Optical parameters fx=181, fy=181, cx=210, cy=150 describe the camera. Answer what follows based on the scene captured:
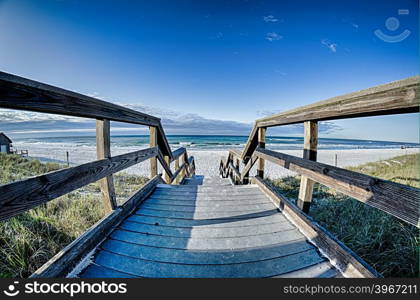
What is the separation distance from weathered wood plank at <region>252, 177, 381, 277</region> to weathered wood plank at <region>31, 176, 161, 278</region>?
175 centimetres

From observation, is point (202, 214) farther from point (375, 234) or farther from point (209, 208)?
point (375, 234)

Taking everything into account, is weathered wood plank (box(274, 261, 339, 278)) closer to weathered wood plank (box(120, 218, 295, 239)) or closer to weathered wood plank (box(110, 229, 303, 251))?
weathered wood plank (box(110, 229, 303, 251))

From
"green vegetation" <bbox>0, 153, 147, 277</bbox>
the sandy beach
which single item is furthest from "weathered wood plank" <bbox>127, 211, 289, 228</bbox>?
the sandy beach

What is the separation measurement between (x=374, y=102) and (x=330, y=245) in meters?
Result: 1.02

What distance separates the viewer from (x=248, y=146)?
3.54 meters

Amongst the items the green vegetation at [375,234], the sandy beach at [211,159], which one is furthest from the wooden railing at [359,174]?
the sandy beach at [211,159]

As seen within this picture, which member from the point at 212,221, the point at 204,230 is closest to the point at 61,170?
the point at 204,230

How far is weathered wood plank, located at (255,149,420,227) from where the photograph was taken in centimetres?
82

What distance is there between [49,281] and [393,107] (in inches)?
83.3

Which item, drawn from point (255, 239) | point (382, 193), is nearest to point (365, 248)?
point (255, 239)

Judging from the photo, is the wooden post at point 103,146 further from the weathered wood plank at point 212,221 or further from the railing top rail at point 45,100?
the weathered wood plank at point 212,221

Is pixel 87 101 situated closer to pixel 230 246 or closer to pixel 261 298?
pixel 230 246

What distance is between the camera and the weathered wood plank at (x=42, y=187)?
31.8 inches

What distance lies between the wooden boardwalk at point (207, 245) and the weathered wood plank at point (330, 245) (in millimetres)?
58
